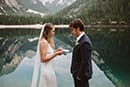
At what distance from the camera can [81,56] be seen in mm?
4703

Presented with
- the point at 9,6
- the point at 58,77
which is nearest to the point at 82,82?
the point at 58,77

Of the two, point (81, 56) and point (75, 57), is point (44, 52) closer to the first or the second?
point (75, 57)

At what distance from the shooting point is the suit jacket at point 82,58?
15.4 feet

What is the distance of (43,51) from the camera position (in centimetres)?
512

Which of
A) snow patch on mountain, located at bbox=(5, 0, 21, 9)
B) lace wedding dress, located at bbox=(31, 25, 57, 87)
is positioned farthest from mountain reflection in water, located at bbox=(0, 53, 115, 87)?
snow patch on mountain, located at bbox=(5, 0, 21, 9)

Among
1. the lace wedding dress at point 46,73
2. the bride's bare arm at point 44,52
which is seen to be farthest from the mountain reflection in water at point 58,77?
the bride's bare arm at point 44,52

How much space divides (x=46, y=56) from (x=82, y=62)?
64 centimetres

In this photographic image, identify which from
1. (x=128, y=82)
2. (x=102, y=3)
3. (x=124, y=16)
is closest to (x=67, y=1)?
(x=102, y=3)

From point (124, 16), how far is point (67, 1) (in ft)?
33.5

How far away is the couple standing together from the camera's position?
4707mm

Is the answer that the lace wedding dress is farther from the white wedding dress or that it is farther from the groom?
the groom

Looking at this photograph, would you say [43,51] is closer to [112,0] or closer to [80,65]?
[80,65]

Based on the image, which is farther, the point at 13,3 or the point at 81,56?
the point at 13,3

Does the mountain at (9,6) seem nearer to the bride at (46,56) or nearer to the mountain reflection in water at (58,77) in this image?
the mountain reflection in water at (58,77)
